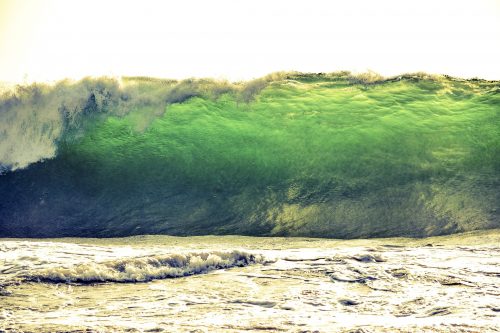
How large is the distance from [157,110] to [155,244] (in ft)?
7.92

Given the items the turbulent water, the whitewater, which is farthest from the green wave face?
the turbulent water

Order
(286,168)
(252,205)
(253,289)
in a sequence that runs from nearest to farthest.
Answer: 1. (253,289)
2. (252,205)
3. (286,168)

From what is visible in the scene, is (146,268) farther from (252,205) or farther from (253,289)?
(252,205)

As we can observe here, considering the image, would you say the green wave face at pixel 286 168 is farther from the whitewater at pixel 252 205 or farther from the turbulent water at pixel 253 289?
the turbulent water at pixel 253 289

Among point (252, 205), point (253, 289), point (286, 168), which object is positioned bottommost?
point (253, 289)

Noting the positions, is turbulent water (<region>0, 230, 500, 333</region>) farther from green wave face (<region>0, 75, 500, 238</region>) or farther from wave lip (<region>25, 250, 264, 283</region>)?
green wave face (<region>0, 75, 500, 238</region>)

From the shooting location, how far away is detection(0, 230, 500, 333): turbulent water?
3.72 meters

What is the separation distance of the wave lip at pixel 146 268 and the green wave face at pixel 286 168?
1666mm

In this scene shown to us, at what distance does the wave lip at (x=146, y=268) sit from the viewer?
469 cm

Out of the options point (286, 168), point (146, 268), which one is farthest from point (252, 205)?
point (146, 268)

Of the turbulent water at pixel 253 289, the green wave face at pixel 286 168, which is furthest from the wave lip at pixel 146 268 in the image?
the green wave face at pixel 286 168

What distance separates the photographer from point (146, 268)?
15.8ft

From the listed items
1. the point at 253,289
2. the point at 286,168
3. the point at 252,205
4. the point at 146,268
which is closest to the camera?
the point at 253,289

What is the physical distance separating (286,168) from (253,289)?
10.6 ft
